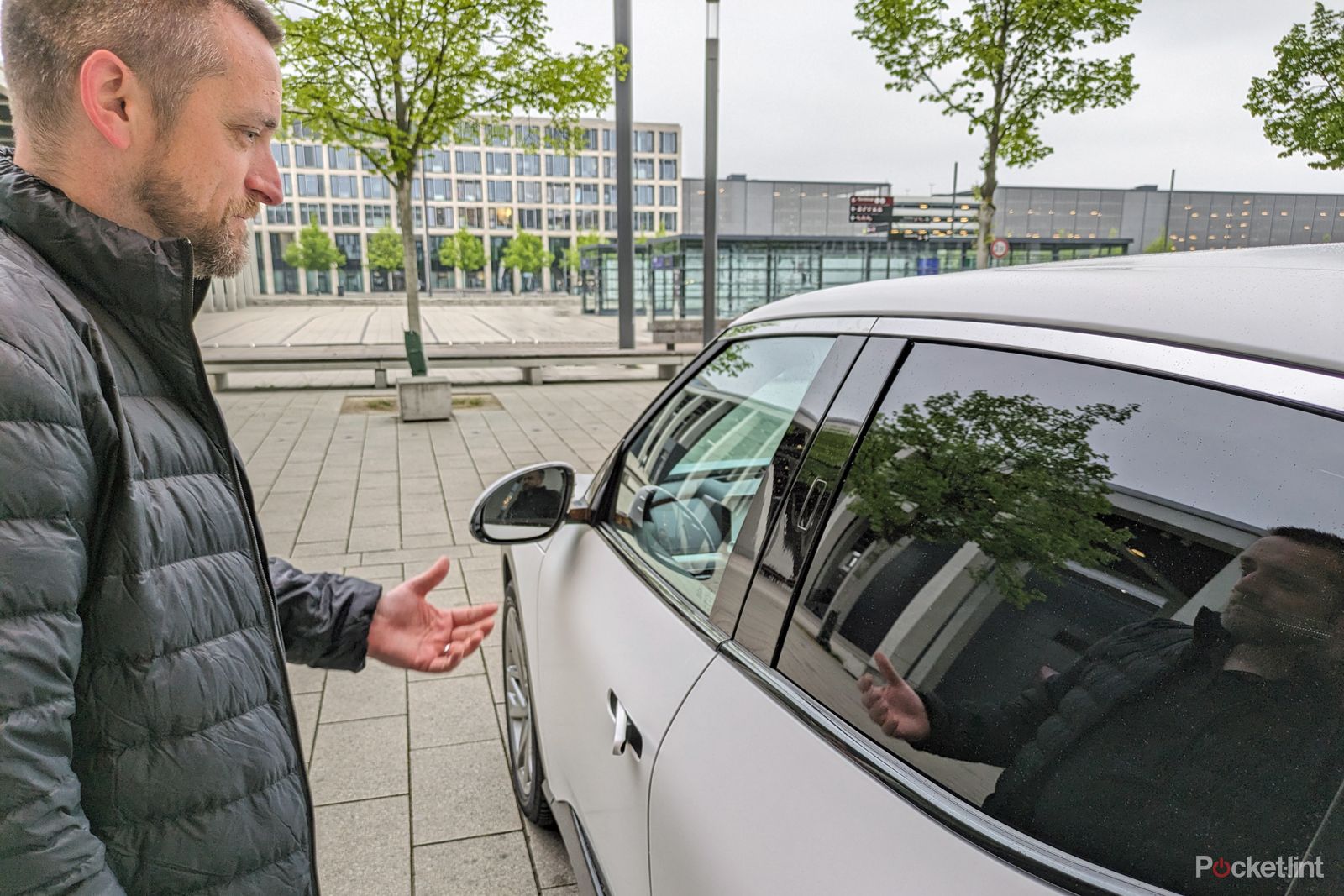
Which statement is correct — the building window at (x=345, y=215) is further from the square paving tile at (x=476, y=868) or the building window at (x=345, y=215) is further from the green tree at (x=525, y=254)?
the square paving tile at (x=476, y=868)

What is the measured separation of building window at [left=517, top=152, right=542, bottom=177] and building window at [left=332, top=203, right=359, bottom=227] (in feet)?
59.7

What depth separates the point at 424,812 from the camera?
3.14m

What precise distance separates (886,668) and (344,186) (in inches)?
4028

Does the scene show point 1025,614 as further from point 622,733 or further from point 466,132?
point 466,132

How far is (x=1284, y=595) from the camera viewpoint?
791 mm

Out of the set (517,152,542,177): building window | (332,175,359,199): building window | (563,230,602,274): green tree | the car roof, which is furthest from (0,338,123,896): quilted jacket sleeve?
(517,152,542,177): building window

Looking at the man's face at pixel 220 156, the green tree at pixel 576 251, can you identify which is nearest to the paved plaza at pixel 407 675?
the man's face at pixel 220 156

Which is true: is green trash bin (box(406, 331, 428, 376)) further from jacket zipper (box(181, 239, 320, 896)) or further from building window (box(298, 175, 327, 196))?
building window (box(298, 175, 327, 196))

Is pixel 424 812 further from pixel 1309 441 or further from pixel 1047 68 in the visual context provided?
pixel 1047 68

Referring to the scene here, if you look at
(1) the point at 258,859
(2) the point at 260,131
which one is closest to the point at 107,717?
(1) the point at 258,859

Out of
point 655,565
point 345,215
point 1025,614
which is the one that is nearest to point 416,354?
point 655,565

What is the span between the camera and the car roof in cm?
87

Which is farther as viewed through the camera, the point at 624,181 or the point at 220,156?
the point at 624,181

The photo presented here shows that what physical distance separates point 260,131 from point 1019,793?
1.37 meters
